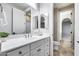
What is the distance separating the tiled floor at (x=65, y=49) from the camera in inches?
72.0

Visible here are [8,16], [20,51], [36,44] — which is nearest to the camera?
[20,51]

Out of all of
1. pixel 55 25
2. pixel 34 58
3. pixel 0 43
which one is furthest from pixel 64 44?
pixel 0 43

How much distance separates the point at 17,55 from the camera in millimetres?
1534

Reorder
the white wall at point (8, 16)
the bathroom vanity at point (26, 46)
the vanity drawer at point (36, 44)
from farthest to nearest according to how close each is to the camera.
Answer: the vanity drawer at point (36, 44), the white wall at point (8, 16), the bathroom vanity at point (26, 46)

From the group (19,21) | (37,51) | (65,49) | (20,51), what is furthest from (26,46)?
(65,49)

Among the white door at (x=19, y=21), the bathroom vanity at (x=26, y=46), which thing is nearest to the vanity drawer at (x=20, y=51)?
the bathroom vanity at (x=26, y=46)

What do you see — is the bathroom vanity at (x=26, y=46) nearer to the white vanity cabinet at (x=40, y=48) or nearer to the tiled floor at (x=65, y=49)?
the white vanity cabinet at (x=40, y=48)

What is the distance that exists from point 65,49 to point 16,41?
810 mm

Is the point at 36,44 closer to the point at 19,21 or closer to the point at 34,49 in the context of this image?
the point at 34,49

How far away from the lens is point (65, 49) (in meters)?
1.87

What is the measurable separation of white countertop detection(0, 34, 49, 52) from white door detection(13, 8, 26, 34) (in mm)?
109

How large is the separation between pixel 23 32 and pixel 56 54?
0.64 meters

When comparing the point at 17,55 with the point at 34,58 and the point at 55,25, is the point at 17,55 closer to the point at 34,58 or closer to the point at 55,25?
the point at 34,58

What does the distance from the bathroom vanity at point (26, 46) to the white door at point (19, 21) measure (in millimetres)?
110
